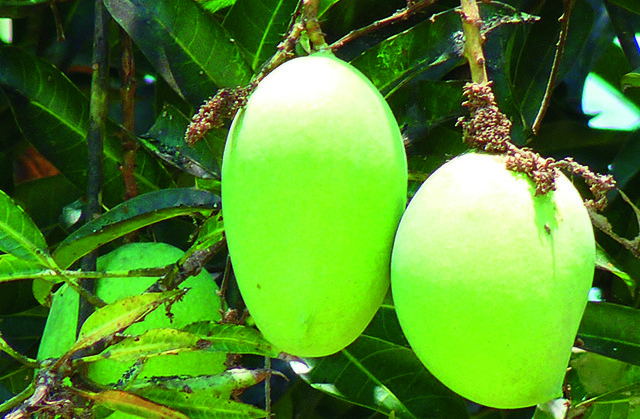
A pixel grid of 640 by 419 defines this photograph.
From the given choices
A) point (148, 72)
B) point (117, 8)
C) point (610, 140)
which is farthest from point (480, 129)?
point (148, 72)

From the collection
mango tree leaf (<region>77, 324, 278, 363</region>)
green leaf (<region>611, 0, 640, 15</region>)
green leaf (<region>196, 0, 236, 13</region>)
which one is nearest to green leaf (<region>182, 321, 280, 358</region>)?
mango tree leaf (<region>77, 324, 278, 363</region>)

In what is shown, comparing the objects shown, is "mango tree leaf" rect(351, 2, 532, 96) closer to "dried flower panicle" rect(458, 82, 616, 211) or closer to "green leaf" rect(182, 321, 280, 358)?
"dried flower panicle" rect(458, 82, 616, 211)

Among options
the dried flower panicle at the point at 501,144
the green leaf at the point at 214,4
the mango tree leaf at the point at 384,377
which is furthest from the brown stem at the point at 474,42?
the green leaf at the point at 214,4

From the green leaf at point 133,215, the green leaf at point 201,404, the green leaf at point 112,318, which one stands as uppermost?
the green leaf at point 133,215

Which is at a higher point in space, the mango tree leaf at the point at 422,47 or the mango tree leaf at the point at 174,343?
the mango tree leaf at the point at 422,47

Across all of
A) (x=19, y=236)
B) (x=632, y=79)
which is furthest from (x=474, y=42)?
(x=19, y=236)

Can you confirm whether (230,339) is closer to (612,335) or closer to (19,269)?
(19,269)

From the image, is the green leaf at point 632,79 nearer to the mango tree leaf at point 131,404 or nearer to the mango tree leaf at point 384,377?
the mango tree leaf at point 384,377
